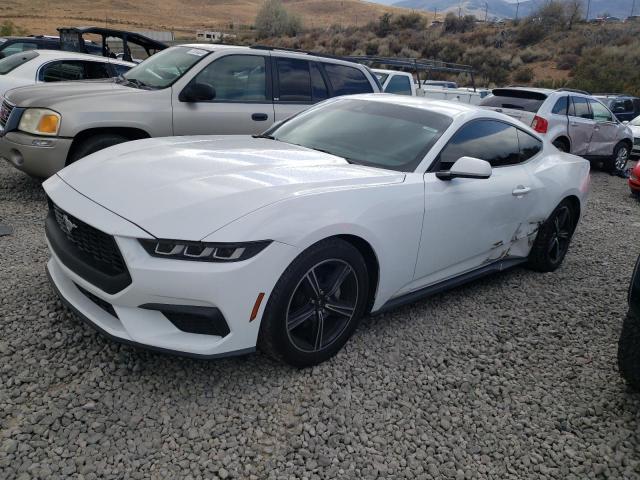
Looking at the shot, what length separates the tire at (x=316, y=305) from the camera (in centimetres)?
266

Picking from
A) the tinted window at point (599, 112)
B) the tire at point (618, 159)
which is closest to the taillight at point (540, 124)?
the tinted window at point (599, 112)

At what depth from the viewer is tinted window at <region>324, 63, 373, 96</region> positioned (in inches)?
273

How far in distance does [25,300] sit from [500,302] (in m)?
3.46

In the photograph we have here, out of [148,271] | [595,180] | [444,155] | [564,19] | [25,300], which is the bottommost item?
[595,180]

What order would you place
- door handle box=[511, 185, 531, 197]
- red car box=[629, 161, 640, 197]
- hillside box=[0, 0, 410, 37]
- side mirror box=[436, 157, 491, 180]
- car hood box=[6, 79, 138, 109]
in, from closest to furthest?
side mirror box=[436, 157, 491, 180], door handle box=[511, 185, 531, 197], car hood box=[6, 79, 138, 109], red car box=[629, 161, 640, 197], hillside box=[0, 0, 410, 37]

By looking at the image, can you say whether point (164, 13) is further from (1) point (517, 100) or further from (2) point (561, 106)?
(2) point (561, 106)

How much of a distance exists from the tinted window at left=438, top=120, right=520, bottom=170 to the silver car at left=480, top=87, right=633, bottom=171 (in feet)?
18.5

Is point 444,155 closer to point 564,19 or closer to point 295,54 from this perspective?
point 295,54

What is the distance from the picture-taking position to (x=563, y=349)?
357cm

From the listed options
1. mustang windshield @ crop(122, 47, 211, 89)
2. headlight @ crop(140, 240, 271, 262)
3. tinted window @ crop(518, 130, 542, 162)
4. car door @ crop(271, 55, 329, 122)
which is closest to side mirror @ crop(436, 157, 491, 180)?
tinted window @ crop(518, 130, 542, 162)

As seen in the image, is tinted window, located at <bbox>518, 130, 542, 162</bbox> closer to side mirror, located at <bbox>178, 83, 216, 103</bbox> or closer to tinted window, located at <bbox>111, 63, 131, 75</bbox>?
side mirror, located at <bbox>178, 83, 216, 103</bbox>

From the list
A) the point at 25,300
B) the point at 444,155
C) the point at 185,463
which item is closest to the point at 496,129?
the point at 444,155

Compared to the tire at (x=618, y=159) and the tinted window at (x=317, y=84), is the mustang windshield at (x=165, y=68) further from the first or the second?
the tire at (x=618, y=159)

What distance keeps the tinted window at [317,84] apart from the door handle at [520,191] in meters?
3.39
